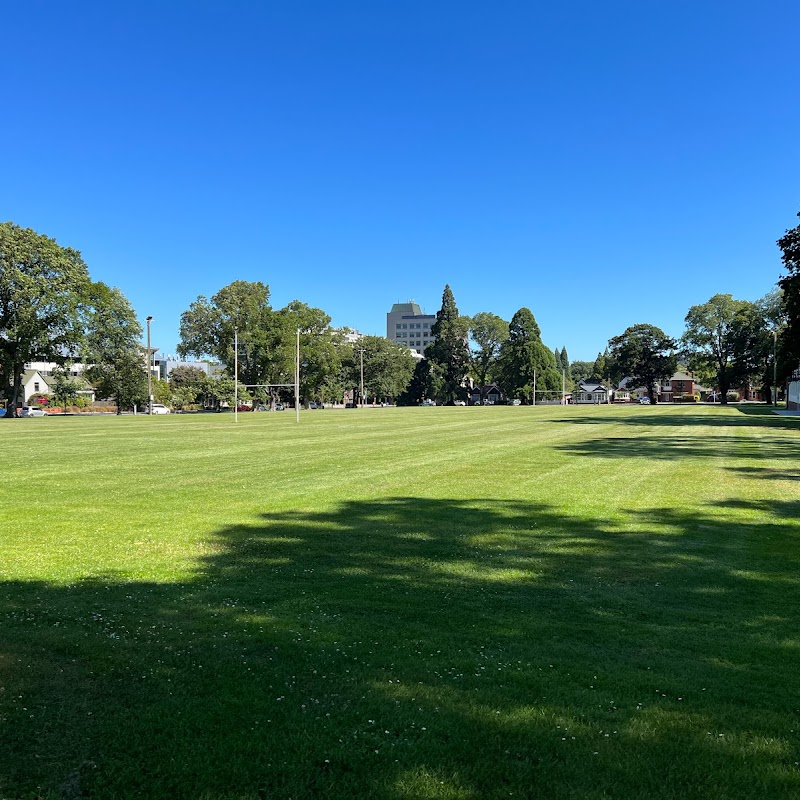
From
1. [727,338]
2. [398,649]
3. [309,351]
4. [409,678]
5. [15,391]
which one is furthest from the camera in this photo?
[727,338]

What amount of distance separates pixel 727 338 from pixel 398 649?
108783 mm

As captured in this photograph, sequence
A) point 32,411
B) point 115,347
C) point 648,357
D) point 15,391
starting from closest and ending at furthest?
point 15,391 < point 115,347 < point 32,411 < point 648,357

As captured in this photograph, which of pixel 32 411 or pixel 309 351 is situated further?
pixel 309 351

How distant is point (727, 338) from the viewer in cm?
9894

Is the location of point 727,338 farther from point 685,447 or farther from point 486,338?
point 685,447

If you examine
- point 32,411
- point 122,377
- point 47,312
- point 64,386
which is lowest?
point 32,411

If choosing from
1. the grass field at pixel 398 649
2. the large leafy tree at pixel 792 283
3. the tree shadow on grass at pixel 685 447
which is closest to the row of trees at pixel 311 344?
the large leafy tree at pixel 792 283

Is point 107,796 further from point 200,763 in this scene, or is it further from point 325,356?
point 325,356

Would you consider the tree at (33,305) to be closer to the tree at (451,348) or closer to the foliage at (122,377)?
the foliage at (122,377)

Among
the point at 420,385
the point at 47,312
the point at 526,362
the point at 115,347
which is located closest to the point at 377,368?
the point at 420,385

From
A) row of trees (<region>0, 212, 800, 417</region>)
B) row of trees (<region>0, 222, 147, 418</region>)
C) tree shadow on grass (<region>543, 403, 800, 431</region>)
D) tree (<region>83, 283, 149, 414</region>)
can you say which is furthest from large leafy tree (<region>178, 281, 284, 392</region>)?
tree shadow on grass (<region>543, 403, 800, 431</region>)

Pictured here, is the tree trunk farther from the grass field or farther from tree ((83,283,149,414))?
the grass field

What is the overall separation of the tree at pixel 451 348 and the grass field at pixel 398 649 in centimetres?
11936

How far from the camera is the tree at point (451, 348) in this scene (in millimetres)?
A: 130000
